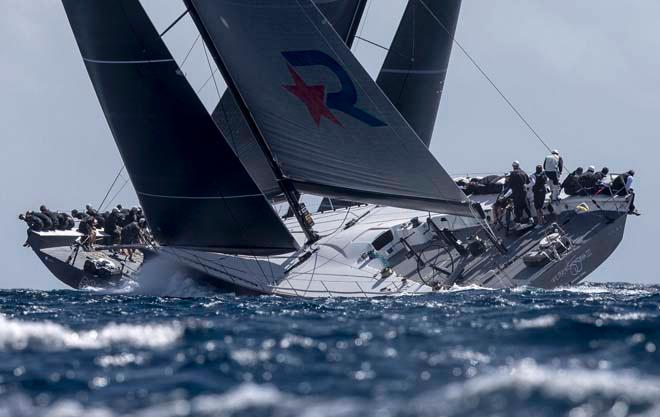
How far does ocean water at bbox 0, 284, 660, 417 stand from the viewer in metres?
9.40

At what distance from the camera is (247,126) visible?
26.4m

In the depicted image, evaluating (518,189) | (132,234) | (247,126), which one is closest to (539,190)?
(518,189)

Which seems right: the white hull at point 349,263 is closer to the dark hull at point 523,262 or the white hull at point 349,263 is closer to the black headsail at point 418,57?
the dark hull at point 523,262

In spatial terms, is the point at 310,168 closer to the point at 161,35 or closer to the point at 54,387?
the point at 161,35

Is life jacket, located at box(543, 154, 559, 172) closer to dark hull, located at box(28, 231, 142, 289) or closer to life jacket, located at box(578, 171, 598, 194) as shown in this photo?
life jacket, located at box(578, 171, 598, 194)

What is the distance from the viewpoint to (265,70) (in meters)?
22.4

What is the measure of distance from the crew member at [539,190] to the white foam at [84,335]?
38.7ft

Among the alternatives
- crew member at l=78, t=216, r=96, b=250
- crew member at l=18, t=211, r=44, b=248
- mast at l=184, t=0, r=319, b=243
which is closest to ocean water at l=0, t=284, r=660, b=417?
mast at l=184, t=0, r=319, b=243

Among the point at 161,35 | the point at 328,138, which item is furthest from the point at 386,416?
the point at 161,35

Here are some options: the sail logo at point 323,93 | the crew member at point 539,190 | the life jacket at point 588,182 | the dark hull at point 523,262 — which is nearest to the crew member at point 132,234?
the dark hull at point 523,262

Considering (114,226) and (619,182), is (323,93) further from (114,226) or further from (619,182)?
(114,226)

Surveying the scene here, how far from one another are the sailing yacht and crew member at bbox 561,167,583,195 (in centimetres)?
136

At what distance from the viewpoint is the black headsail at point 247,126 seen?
26094mm

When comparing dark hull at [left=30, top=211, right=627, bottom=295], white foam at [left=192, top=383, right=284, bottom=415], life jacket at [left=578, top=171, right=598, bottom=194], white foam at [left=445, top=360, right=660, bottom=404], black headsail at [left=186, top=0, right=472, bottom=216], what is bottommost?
white foam at [left=445, top=360, right=660, bottom=404]
